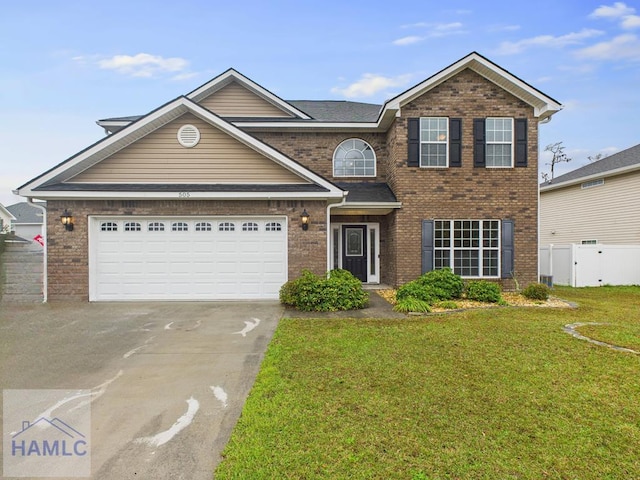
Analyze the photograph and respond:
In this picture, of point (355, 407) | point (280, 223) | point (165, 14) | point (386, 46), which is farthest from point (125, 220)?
point (386, 46)

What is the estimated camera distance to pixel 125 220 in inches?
398

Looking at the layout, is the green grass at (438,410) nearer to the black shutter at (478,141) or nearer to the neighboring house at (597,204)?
the black shutter at (478,141)

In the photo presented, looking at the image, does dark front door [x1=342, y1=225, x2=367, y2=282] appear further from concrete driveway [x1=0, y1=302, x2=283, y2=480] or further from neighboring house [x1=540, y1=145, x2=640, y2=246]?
neighboring house [x1=540, y1=145, x2=640, y2=246]

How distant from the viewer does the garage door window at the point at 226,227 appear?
1022 centimetres

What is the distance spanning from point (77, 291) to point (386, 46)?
15863 mm

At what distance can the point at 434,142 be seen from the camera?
11547 mm

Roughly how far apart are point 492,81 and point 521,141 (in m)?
2.16

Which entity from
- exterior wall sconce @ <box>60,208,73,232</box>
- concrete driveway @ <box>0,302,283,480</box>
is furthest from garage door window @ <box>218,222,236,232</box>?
exterior wall sconce @ <box>60,208,73,232</box>

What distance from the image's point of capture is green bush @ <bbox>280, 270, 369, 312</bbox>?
888 centimetres

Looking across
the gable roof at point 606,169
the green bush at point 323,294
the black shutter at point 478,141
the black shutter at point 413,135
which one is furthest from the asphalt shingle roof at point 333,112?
the gable roof at point 606,169

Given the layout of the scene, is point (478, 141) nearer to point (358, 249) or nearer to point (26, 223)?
point (358, 249)

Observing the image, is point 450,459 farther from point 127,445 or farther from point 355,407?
point 127,445

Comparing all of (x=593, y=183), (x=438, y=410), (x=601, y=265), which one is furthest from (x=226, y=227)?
(x=593, y=183)

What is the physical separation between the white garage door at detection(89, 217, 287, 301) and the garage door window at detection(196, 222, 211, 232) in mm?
28
